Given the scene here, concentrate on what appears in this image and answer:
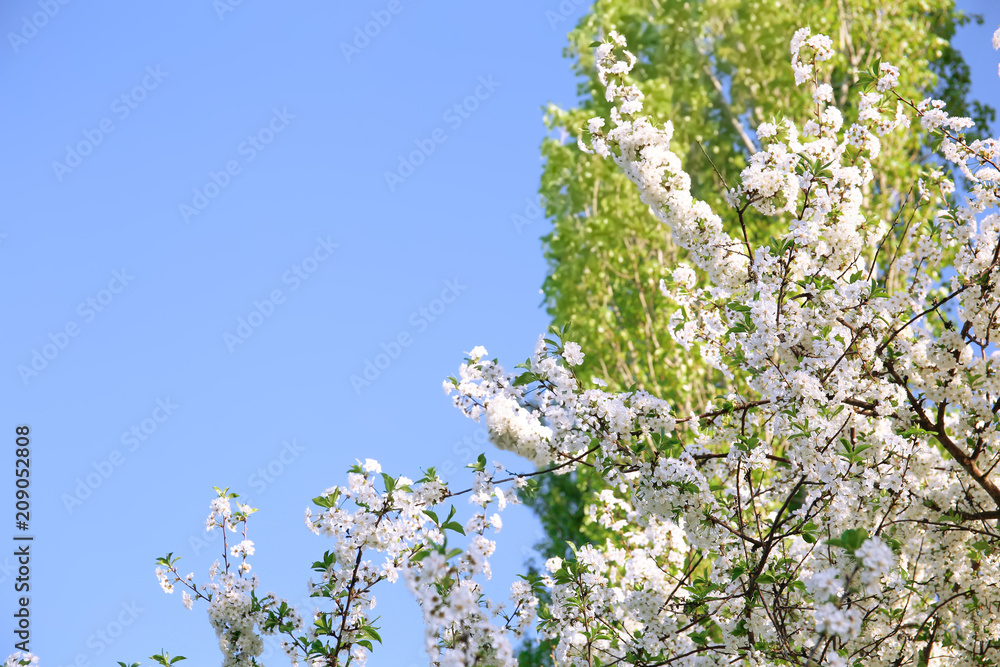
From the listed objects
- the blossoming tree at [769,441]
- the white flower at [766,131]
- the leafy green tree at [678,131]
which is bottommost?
the blossoming tree at [769,441]

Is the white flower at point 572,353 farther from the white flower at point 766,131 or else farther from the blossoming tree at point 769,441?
the white flower at point 766,131

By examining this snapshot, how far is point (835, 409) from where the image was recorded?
11.6ft

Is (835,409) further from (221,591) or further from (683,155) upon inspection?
(683,155)

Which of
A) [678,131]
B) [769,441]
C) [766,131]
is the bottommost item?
[769,441]

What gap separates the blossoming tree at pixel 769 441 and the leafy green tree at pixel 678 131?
4632mm

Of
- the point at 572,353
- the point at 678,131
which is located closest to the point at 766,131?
the point at 572,353

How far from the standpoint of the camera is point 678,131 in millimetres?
11469

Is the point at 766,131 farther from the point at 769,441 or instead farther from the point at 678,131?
the point at 678,131

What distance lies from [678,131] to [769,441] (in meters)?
8.25

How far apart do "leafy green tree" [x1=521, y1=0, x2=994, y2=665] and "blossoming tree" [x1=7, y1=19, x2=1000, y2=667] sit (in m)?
4.63

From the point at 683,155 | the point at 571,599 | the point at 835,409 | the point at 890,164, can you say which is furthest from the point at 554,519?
the point at 835,409

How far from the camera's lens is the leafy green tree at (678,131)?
955 cm

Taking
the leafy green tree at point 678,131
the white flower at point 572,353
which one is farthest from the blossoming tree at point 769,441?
the leafy green tree at point 678,131

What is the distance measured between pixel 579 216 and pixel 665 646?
840 centimetres
